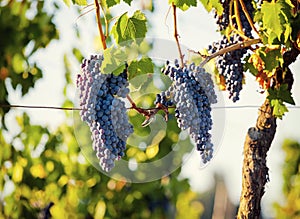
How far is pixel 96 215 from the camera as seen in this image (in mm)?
3424

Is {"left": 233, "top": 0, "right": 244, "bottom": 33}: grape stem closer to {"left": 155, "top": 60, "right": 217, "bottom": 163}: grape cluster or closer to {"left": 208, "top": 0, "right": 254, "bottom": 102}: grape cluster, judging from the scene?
{"left": 208, "top": 0, "right": 254, "bottom": 102}: grape cluster

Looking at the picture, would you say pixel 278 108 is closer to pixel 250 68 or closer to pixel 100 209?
pixel 250 68

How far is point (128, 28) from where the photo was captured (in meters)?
1.62

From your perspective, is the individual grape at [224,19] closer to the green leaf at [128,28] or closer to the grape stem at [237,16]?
the grape stem at [237,16]

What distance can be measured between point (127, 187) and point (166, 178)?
18 cm

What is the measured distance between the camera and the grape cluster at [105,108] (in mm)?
1545

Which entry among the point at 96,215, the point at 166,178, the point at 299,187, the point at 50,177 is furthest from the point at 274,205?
the point at 50,177

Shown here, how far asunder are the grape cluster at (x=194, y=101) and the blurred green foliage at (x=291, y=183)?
1.80 m

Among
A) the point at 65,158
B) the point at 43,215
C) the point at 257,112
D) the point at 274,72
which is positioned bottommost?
the point at 43,215

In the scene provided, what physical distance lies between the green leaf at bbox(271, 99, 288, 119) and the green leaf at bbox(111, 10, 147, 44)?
0.37 m

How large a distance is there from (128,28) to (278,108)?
0.41 metres

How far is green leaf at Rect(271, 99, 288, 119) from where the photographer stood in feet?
5.85

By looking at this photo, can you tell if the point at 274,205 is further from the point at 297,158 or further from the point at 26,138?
the point at 26,138

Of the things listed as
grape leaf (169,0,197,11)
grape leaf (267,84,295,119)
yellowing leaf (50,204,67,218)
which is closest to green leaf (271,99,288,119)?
grape leaf (267,84,295,119)
